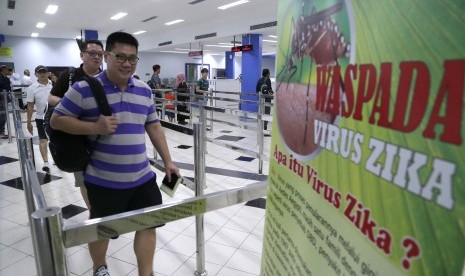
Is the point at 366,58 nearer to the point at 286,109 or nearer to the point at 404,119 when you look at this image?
the point at 404,119

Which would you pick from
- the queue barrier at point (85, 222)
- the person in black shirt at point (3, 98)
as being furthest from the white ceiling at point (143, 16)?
the queue barrier at point (85, 222)

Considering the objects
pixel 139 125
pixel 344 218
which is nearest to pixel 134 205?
pixel 139 125

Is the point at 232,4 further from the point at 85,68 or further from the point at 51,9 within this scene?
the point at 85,68

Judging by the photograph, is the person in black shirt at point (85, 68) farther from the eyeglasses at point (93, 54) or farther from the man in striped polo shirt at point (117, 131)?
the man in striped polo shirt at point (117, 131)

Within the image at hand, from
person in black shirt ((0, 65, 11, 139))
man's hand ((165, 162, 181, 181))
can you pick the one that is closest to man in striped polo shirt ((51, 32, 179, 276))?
man's hand ((165, 162, 181, 181))

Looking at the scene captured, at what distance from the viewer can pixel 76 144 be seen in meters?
1.48

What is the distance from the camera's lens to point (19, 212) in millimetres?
2957

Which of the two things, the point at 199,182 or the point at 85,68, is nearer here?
the point at 199,182

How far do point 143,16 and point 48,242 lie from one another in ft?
34.8

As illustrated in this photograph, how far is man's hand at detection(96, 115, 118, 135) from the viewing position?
55.2 inches

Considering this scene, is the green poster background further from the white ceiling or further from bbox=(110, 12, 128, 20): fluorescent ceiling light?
bbox=(110, 12, 128, 20): fluorescent ceiling light

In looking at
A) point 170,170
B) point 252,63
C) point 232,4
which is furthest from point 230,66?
point 170,170

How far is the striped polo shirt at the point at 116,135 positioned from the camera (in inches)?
57.2

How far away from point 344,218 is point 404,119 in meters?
0.24
